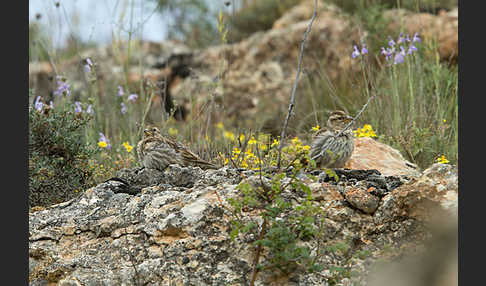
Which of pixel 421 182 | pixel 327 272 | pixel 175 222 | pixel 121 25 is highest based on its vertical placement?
pixel 121 25

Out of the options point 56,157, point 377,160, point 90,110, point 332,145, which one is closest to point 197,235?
point 332,145

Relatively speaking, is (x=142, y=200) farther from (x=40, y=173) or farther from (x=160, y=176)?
(x=40, y=173)

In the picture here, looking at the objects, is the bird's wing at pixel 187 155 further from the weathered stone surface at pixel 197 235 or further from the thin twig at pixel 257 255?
the thin twig at pixel 257 255

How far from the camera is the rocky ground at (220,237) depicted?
102 inches

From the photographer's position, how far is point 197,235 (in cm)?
275

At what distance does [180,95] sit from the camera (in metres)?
9.19

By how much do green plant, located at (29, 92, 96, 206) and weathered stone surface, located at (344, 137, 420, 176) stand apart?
2.30m

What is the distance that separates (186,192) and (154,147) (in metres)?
1.33

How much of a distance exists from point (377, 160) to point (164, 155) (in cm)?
187

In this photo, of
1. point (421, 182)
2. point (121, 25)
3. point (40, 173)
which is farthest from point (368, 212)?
point (121, 25)

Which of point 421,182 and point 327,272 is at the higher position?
point 421,182

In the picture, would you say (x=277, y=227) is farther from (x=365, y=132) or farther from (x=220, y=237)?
(x=365, y=132)

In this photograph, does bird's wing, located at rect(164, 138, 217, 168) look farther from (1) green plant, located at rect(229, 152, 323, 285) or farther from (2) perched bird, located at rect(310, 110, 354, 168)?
(1) green plant, located at rect(229, 152, 323, 285)

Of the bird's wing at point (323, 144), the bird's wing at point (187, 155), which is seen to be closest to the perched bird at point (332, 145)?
the bird's wing at point (323, 144)
